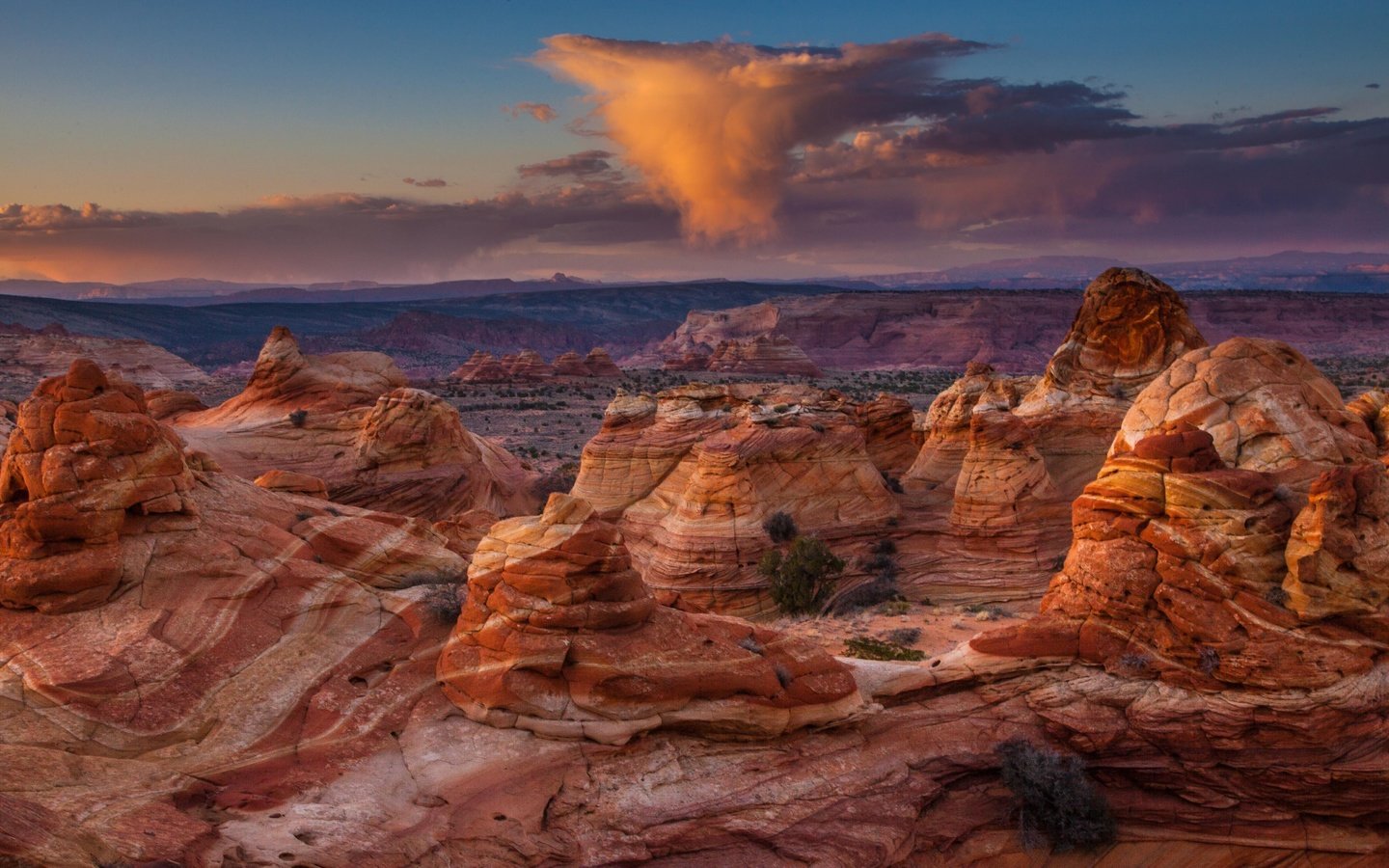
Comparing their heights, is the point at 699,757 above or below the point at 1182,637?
below

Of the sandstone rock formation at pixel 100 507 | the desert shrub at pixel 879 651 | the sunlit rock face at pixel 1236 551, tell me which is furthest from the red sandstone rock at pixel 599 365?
the sunlit rock face at pixel 1236 551

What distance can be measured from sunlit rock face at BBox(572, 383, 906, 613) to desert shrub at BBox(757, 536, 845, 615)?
32.4 inches

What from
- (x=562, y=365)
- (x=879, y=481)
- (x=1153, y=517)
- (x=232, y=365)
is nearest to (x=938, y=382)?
(x=562, y=365)

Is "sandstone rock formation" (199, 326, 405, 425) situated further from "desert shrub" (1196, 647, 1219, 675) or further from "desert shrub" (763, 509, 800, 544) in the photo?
"desert shrub" (1196, 647, 1219, 675)

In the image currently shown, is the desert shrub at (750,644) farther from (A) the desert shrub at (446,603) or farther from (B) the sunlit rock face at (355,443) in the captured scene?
(B) the sunlit rock face at (355,443)

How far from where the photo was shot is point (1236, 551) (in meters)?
11.0

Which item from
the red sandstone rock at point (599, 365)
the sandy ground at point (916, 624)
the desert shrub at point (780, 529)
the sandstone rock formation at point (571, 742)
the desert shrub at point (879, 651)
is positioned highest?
the red sandstone rock at point (599, 365)

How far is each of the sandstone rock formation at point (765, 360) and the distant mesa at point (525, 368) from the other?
1545cm

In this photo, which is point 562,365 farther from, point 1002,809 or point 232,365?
point 1002,809

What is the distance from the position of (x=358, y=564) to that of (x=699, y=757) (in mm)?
6129

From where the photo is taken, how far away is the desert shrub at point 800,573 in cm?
2416

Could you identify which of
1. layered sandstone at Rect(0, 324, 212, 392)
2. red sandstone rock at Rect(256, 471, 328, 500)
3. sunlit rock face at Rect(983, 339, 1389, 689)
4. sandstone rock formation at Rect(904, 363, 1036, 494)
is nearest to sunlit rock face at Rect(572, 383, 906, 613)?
sandstone rock formation at Rect(904, 363, 1036, 494)

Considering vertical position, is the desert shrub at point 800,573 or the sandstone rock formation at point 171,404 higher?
the sandstone rock formation at point 171,404

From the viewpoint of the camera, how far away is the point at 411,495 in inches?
1163
